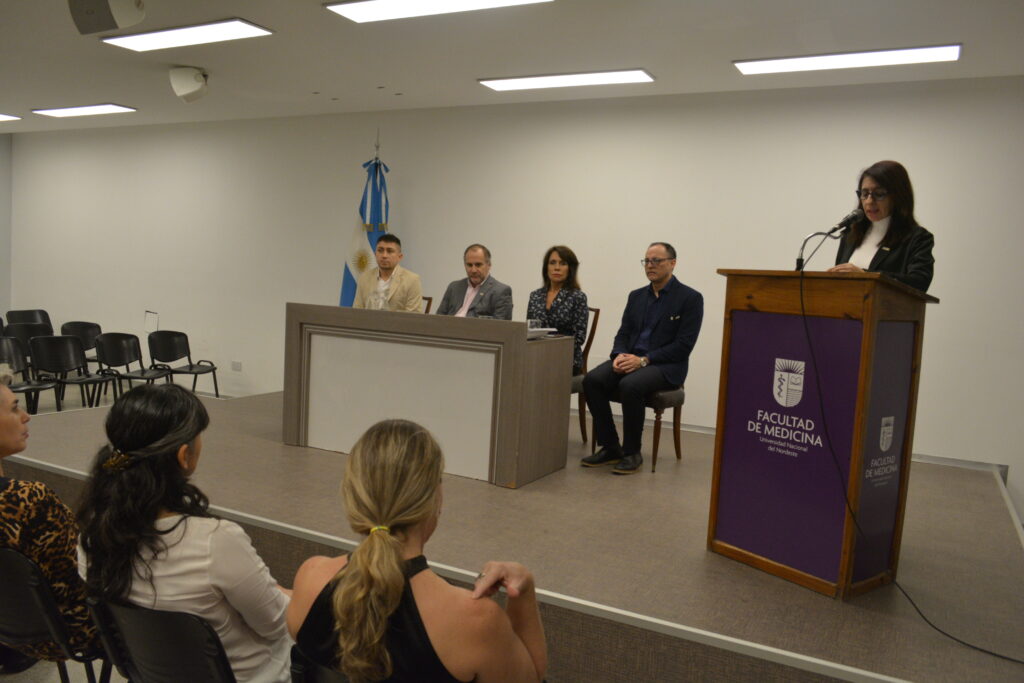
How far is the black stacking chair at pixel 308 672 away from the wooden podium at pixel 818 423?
69.4 inches

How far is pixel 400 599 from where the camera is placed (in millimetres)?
1234

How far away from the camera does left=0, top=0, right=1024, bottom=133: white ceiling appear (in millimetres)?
4016

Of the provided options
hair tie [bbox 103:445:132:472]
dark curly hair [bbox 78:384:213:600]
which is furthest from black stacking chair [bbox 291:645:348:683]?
hair tie [bbox 103:445:132:472]

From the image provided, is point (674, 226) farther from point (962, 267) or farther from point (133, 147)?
point (133, 147)

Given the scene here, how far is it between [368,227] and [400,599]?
6.21 meters

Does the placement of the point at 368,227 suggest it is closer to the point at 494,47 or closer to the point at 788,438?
the point at 494,47

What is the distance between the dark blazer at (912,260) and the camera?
2736 millimetres

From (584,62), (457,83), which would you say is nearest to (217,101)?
(457,83)

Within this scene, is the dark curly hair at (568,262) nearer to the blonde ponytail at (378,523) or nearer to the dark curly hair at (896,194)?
the dark curly hair at (896,194)

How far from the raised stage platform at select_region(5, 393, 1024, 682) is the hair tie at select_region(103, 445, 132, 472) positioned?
133 centimetres

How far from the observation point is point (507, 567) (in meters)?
1.36

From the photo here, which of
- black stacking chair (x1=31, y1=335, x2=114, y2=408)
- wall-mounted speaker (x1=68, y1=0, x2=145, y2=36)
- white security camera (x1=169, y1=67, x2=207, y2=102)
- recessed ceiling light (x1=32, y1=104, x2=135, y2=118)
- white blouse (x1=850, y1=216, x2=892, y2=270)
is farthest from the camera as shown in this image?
recessed ceiling light (x1=32, y1=104, x2=135, y2=118)

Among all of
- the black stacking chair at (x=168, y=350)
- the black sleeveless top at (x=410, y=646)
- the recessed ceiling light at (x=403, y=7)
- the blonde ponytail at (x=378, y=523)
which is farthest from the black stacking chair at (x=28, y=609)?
the black stacking chair at (x=168, y=350)

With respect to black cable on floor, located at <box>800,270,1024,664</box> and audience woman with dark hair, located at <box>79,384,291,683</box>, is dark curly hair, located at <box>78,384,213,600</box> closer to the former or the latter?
audience woman with dark hair, located at <box>79,384,291,683</box>
